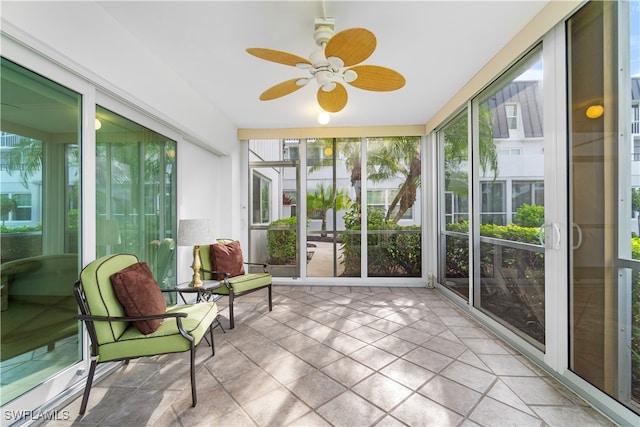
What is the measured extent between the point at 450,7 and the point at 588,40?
2.95ft

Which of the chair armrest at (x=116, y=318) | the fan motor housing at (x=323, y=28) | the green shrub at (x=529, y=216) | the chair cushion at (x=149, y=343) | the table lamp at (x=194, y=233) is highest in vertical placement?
the fan motor housing at (x=323, y=28)

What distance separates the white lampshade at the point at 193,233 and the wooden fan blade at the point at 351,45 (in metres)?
1.88

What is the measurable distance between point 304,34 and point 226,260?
2.54m

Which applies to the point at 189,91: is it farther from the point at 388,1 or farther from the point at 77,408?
the point at 77,408

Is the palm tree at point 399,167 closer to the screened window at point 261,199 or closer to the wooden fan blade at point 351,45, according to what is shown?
the screened window at point 261,199

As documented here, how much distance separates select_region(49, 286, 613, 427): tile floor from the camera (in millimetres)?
1649

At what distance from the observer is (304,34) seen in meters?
2.22

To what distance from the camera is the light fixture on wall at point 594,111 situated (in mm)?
1735

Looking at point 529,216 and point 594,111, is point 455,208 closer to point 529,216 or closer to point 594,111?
point 529,216

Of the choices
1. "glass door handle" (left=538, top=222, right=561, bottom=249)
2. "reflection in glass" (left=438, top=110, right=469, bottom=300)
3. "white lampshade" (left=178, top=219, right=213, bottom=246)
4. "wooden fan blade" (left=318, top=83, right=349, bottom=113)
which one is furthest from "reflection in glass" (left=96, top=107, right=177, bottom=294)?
"reflection in glass" (left=438, top=110, right=469, bottom=300)

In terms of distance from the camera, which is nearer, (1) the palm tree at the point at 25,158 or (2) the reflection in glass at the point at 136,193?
(1) the palm tree at the point at 25,158

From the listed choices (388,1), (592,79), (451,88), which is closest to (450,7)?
(388,1)

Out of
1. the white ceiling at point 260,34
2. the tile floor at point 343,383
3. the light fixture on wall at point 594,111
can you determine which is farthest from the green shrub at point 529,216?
the white ceiling at point 260,34

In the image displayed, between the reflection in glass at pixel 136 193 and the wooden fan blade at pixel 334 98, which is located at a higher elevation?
the wooden fan blade at pixel 334 98
